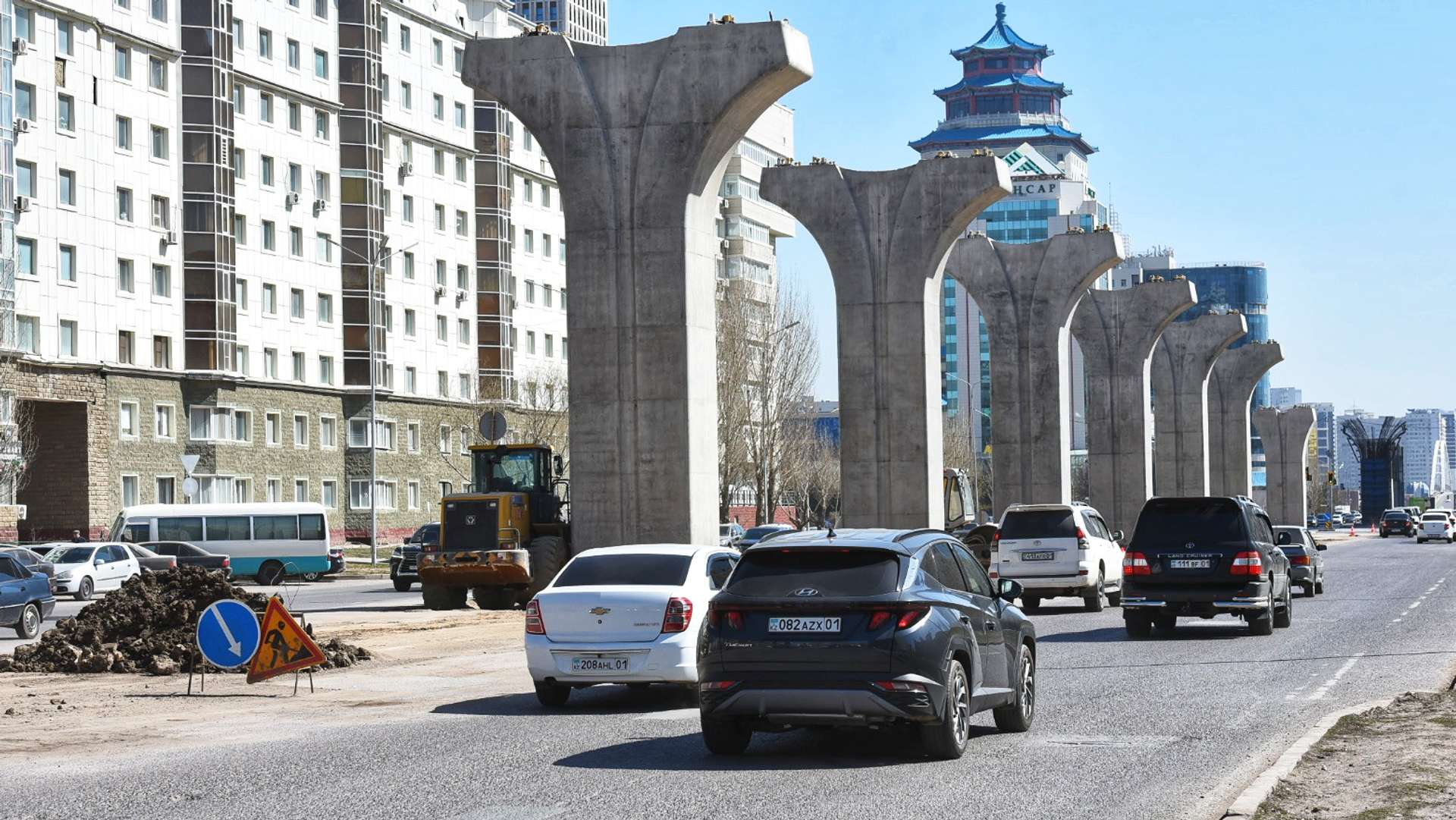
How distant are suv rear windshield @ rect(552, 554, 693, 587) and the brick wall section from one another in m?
47.9

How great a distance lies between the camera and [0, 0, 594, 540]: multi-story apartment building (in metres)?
60.8

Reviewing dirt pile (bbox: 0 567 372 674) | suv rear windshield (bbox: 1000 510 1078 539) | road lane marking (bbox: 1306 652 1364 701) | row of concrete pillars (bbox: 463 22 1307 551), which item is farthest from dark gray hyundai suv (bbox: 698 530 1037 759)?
row of concrete pillars (bbox: 463 22 1307 551)

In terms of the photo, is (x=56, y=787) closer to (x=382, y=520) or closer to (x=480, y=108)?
(x=382, y=520)

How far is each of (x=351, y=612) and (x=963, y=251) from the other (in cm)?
2854

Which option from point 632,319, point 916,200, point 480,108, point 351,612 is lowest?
point 351,612

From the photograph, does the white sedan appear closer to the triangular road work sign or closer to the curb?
the triangular road work sign

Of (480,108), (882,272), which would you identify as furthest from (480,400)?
(882,272)

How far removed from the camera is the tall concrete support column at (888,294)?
4431cm

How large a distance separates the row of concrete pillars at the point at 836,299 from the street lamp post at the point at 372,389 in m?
20.2

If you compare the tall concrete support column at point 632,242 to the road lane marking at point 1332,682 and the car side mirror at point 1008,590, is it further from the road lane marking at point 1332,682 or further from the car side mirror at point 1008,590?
the car side mirror at point 1008,590

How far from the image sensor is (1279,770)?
10.9 m

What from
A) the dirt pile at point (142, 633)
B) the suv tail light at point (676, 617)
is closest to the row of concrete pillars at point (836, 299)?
the dirt pile at point (142, 633)

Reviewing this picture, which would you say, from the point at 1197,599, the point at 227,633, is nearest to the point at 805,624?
the point at 227,633

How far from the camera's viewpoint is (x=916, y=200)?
4441 centimetres
